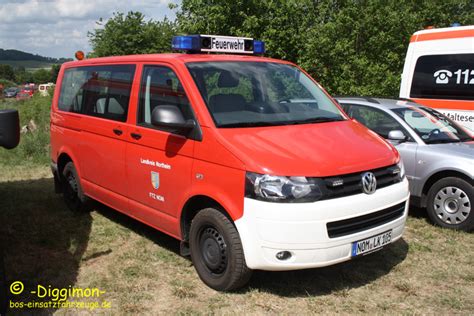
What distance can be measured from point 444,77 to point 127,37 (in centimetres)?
2008

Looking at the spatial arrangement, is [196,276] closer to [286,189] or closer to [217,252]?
[217,252]

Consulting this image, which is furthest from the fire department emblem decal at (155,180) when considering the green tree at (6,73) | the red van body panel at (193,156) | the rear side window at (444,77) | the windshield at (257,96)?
the green tree at (6,73)

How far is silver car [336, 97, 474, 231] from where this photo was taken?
221 inches

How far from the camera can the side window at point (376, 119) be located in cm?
640

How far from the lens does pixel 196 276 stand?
4398 millimetres

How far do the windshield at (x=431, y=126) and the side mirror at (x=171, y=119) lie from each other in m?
3.49

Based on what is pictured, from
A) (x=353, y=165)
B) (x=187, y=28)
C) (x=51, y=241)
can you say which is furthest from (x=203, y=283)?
(x=187, y=28)

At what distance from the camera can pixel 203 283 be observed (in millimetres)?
4234

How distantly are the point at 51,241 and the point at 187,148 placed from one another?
2.30 meters

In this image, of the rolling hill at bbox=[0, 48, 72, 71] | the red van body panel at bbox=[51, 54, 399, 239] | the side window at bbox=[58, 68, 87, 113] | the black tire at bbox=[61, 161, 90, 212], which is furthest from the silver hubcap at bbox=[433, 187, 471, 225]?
the rolling hill at bbox=[0, 48, 72, 71]

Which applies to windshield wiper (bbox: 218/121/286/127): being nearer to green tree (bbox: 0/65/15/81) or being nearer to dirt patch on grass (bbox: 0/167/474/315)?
dirt patch on grass (bbox: 0/167/474/315)

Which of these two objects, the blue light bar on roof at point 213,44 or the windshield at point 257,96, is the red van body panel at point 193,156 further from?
the blue light bar on roof at point 213,44

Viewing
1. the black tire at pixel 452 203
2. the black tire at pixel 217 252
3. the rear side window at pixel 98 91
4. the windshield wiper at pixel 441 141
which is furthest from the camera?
the windshield wiper at pixel 441 141

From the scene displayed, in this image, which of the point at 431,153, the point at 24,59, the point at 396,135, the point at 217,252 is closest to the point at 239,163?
the point at 217,252
